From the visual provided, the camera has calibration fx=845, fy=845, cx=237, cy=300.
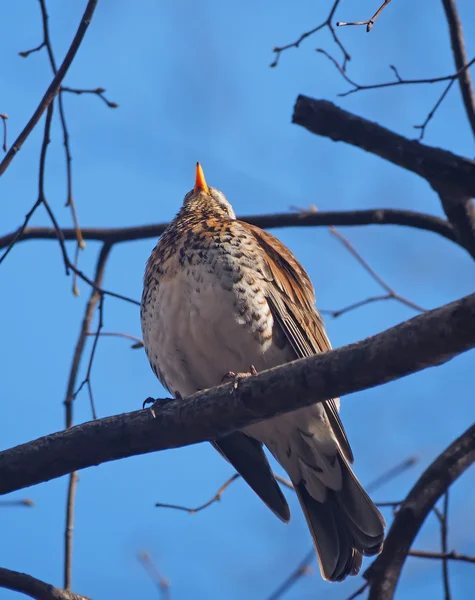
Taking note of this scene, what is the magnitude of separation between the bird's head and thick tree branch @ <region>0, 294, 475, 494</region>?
8.11 feet

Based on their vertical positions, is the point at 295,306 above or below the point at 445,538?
above

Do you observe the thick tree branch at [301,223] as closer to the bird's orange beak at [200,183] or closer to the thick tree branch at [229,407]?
the bird's orange beak at [200,183]

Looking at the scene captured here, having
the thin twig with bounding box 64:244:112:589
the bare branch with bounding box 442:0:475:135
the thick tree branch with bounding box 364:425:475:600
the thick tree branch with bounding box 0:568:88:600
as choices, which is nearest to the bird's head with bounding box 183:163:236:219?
the thin twig with bounding box 64:244:112:589

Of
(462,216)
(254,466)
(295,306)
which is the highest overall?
(295,306)

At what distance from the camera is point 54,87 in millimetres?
3666

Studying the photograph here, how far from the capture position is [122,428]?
3400mm

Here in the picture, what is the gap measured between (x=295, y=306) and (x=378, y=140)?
109cm

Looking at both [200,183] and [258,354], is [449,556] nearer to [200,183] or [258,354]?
[258,354]

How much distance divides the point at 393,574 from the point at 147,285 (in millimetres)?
2115

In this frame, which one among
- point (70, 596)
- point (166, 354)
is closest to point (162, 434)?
point (70, 596)

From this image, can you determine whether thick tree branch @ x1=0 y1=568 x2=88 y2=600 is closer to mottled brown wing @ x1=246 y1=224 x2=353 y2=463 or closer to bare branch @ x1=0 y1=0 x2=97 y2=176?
bare branch @ x1=0 y1=0 x2=97 y2=176

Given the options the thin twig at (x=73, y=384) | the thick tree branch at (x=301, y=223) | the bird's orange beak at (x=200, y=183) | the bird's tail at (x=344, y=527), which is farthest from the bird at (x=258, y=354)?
the bird's orange beak at (x=200, y=183)

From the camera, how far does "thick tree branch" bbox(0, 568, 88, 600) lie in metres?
3.21

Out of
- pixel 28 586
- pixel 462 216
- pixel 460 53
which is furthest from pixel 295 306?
pixel 28 586
